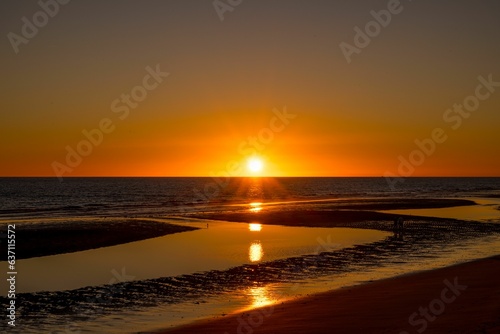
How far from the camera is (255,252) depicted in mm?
27734

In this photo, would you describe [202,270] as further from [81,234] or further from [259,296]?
[81,234]

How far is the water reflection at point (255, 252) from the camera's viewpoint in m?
25.5

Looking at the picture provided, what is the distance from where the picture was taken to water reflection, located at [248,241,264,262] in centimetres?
2550

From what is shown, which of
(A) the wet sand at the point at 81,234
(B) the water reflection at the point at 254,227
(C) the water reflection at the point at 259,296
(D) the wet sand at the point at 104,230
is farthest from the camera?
(B) the water reflection at the point at 254,227

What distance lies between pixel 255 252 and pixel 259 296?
10519 mm

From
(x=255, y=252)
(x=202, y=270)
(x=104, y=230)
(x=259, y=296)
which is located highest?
(x=104, y=230)

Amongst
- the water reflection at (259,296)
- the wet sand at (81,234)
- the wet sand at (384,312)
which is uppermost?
the wet sand at (81,234)

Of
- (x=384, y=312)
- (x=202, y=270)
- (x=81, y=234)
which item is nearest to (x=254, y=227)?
(x=81, y=234)

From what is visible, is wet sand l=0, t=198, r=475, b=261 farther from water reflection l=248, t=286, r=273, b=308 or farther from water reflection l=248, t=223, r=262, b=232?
water reflection l=248, t=286, r=273, b=308

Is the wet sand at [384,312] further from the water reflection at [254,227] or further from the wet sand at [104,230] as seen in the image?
the water reflection at [254,227]

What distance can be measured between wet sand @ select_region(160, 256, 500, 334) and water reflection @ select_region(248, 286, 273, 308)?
0.70 metres

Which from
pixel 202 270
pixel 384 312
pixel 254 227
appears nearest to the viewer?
pixel 384 312

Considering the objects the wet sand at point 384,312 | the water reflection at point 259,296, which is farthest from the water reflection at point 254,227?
the wet sand at point 384,312

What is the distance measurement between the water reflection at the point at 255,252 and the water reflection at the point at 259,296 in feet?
21.2
